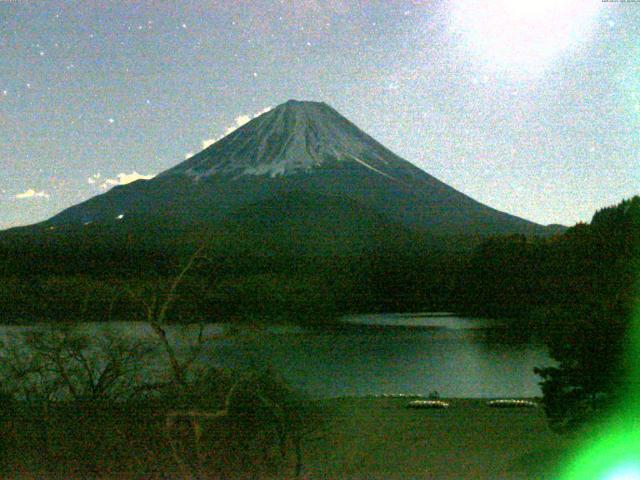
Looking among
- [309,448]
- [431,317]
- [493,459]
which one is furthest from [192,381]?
[431,317]

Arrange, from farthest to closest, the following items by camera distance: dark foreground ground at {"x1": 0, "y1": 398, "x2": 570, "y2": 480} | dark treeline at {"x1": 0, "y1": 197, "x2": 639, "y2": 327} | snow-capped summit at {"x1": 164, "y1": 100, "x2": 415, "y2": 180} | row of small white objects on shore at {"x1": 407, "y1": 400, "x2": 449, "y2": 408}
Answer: snow-capped summit at {"x1": 164, "y1": 100, "x2": 415, "y2": 180}
row of small white objects on shore at {"x1": 407, "y1": 400, "x2": 449, "y2": 408}
dark treeline at {"x1": 0, "y1": 197, "x2": 639, "y2": 327}
dark foreground ground at {"x1": 0, "y1": 398, "x2": 570, "y2": 480}

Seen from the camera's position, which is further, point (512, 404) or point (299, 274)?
point (299, 274)

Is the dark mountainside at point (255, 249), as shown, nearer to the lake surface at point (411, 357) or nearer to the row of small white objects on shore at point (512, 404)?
the lake surface at point (411, 357)

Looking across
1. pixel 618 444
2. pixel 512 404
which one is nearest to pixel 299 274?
pixel 512 404

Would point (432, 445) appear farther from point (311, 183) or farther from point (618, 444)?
point (311, 183)

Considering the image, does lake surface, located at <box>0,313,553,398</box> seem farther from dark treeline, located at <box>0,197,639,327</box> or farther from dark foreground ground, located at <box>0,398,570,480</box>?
dark foreground ground, located at <box>0,398,570,480</box>

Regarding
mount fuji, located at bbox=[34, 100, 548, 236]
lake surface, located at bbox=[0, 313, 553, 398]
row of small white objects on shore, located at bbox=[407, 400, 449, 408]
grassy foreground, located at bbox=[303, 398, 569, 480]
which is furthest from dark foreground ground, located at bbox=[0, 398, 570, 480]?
mount fuji, located at bbox=[34, 100, 548, 236]

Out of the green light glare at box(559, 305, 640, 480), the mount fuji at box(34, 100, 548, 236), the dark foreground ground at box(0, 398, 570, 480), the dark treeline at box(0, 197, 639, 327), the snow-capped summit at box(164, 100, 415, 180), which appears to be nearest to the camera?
the dark foreground ground at box(0, 398, 570, 480)

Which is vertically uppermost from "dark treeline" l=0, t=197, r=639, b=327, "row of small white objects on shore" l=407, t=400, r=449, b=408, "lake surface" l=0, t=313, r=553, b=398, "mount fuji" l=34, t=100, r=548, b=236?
"mount fuji" l=34, t=100, r=548, b=236
